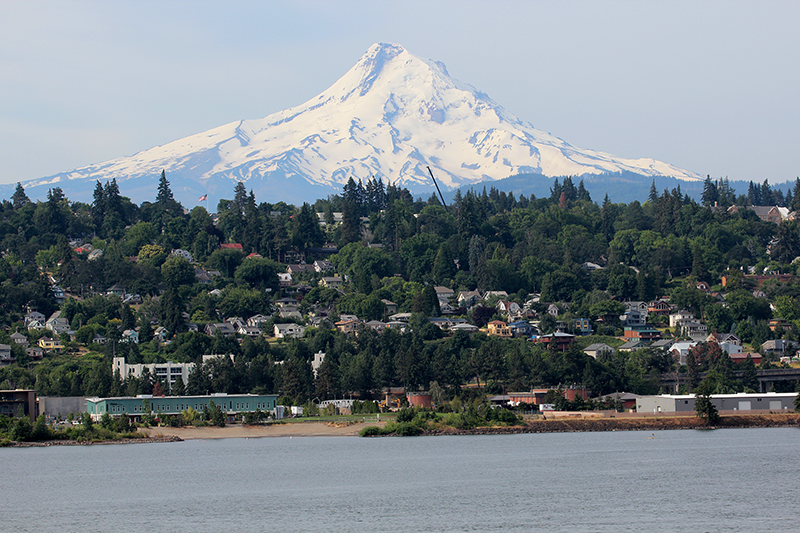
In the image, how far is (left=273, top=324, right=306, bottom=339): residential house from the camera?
5202 inches

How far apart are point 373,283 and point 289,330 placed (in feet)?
77.2

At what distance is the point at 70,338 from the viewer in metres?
129

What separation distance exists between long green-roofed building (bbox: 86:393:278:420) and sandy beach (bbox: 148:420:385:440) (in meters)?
4.83

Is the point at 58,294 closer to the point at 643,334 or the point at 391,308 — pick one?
the point at 391,308

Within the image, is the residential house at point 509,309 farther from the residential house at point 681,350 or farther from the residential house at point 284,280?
the residential house at point 284,280

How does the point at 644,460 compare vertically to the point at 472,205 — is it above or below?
below

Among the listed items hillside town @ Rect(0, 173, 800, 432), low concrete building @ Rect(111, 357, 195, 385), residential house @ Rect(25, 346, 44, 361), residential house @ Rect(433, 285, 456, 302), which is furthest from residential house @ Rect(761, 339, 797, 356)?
residential house @ Rect(25, 346, 44, 361)

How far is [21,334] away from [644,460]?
8576 cm

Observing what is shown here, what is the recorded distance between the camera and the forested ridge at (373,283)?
106875 millimetres

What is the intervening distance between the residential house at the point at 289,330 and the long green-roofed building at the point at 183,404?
1177 inches

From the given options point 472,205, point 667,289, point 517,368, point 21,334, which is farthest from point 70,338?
point 667,289

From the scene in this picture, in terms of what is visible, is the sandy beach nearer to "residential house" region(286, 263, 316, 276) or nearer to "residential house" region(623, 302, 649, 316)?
"residential house" region(623, 302, 649, 316)

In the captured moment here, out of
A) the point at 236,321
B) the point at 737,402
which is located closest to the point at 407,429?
the point at 737,402

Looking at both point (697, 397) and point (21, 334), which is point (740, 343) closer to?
point (697, 397)
